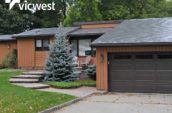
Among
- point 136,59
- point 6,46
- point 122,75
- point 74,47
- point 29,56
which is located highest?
point 74,47

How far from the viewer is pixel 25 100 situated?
1591 cm

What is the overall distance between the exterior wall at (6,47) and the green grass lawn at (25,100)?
42.0 ft

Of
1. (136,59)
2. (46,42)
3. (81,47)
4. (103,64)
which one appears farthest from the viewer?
(46,42)

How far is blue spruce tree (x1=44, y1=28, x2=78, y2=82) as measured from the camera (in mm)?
24141

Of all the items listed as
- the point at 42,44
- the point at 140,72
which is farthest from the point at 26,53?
the point at 140,72

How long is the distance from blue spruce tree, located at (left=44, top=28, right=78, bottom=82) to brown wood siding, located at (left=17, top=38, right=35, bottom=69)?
5.63m

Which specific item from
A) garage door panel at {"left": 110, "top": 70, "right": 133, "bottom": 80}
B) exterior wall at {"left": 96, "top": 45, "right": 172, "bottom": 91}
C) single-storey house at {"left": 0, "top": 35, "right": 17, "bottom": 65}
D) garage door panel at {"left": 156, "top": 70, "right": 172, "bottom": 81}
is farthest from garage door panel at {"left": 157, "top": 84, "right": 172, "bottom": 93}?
single-storey house at {"left": 0, "top": 35, "right": 17, "bottom": 65}

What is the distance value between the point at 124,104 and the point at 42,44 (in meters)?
14.0

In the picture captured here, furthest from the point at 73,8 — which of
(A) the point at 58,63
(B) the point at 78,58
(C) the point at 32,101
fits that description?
(C) the point at 32,101

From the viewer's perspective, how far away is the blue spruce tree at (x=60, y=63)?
24141mm

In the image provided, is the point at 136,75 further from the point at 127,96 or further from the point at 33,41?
the point at 33,41

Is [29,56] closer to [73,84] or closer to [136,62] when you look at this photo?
[73,84]

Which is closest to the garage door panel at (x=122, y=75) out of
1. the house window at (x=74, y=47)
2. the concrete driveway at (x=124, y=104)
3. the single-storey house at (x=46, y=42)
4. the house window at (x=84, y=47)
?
the concrete driveway at (x=124, y=104)

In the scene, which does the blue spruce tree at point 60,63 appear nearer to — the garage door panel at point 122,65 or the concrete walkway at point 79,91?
the concrete walkway at point 79,91
